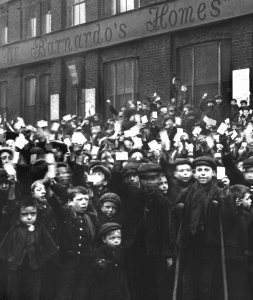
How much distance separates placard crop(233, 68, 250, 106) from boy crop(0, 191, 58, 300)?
301 inches

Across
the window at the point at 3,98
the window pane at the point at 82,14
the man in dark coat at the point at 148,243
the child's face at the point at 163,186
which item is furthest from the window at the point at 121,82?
the man in dark coat at the point at 148,243

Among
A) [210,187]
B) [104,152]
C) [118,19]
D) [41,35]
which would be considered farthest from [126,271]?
[41,35]

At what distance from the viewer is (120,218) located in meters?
7.89

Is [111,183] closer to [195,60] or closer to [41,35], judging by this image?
[195,60]

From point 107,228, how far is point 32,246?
95 centimetres

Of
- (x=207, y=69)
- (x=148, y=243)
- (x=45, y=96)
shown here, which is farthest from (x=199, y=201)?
(x=45, y=96)

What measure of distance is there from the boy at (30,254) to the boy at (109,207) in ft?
1.77

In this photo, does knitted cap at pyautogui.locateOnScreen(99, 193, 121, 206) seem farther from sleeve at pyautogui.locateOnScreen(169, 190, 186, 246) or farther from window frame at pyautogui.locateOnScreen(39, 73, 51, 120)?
window frame at pyautogui.locateOnScreen(39, 73, 51, 120)

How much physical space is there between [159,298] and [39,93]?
41.6 feet

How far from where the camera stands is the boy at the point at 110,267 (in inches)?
281

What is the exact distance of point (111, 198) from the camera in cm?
771

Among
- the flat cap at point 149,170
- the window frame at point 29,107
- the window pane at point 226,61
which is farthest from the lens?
the window frame at point 29,107

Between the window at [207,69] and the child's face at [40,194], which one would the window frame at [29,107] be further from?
the child's face at [40,194]

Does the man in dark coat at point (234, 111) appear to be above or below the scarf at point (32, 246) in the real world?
above
